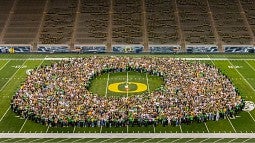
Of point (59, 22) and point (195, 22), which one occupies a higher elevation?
point (59, 22)

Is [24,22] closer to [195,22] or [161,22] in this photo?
[161,22]

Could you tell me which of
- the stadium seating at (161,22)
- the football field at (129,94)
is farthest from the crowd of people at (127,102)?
the stadium seating at (161,22)

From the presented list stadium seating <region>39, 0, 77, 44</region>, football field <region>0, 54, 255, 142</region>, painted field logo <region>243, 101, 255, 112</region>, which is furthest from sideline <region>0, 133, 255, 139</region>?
stadium seating <region>39, 0, 77, 44</region>

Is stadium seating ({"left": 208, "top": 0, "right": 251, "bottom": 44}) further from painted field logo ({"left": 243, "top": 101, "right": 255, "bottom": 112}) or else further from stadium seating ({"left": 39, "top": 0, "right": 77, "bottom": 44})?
painted field logo ({"left": 243, "top": 101, "right": 255, "bottom": 112})

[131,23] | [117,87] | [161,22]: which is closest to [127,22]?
[131,23]

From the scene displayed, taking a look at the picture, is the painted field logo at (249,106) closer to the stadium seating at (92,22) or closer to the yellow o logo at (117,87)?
the yellow o logo at (117,87)
